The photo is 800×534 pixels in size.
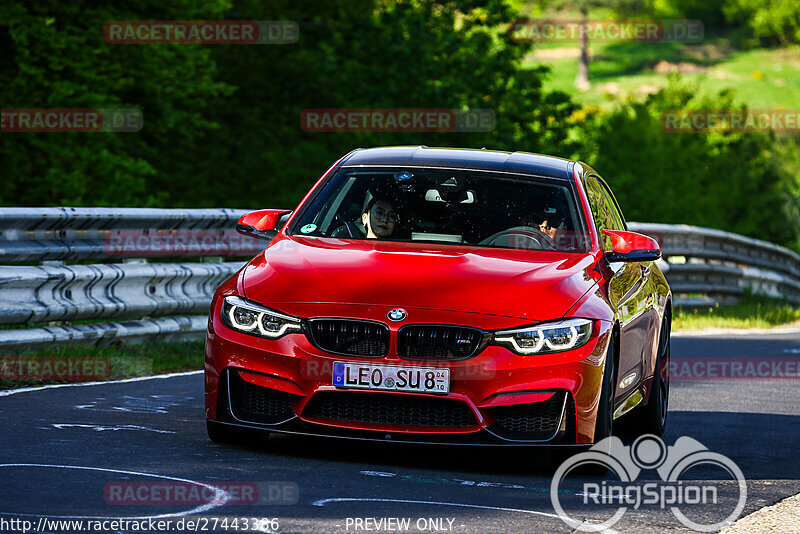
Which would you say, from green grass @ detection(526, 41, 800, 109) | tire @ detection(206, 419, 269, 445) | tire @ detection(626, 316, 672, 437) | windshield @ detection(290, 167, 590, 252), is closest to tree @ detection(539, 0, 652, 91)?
green grass @ detection(526, 41, 800, 109)

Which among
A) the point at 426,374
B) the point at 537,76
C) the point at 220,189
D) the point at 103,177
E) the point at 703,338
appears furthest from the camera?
the point at 537,76

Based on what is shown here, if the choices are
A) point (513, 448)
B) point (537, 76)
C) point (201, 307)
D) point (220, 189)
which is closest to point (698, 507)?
point (513, 448)

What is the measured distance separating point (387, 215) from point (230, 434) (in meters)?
1.52

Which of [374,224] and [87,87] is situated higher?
[374,224]

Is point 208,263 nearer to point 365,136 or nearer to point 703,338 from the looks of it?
point 703,338

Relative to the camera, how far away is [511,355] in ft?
21.3

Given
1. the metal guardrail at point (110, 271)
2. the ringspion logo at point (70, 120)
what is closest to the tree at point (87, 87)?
the ringspion logo at point (70, 120)

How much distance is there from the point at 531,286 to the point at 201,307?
5.36 m

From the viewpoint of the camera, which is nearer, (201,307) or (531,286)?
(531,286)

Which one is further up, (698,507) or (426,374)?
(426,374)

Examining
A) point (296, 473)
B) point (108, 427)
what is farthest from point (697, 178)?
point (296, 473)

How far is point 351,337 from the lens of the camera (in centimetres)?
655

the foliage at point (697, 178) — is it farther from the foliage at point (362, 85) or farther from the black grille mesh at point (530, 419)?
the black grille mesh at point (530, 419)

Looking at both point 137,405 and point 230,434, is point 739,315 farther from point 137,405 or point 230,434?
point 230,434
